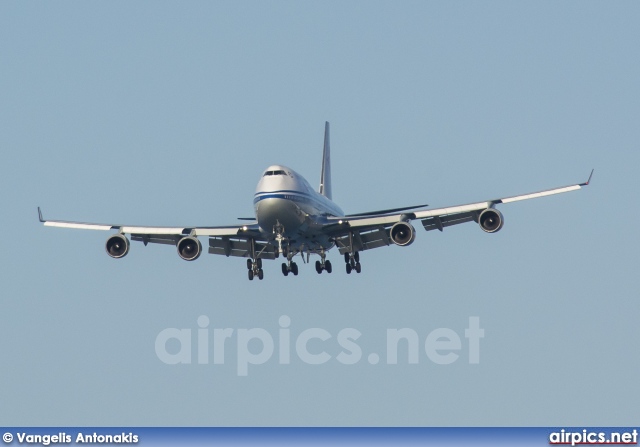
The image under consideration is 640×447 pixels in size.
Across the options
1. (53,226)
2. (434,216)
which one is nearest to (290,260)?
(434,216)

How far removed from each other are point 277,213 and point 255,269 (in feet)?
22.6

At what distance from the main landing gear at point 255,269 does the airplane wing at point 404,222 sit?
171 inches

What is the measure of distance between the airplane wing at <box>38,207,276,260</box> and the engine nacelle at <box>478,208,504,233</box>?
11.5 metres

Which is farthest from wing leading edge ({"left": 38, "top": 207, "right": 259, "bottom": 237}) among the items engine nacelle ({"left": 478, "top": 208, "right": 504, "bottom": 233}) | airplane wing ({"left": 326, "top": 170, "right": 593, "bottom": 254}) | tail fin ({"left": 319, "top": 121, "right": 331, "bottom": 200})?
tail fin ({"left": 319, "top": 121, "right": 331, "bottom": 200})

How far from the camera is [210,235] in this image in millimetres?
77125

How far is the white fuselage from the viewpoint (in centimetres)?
7244

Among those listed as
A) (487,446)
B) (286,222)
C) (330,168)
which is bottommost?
(487,446)

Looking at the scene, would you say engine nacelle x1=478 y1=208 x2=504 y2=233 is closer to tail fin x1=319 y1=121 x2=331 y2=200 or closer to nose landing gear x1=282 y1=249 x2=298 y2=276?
nose landing gear x1=282 y1=249 x2=298 y2=276

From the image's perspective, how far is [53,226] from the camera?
7869 cm

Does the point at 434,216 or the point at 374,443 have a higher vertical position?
the point at 434,216

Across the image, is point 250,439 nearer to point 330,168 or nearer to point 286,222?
point 286,222

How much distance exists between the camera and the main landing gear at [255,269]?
7825cm

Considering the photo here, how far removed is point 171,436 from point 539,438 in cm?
1802

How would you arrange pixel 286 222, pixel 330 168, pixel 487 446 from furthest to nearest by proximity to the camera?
pixel 330 168 → pixel 286 222 → pixel 487 446
